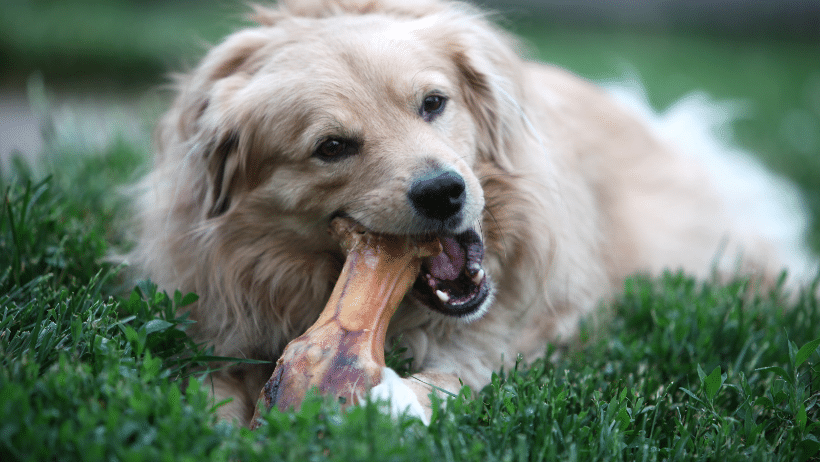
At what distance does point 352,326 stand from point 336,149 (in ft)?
2.08

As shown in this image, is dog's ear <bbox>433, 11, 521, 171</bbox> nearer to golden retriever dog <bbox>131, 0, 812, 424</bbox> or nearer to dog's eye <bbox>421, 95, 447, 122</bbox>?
golden retriever dog <bbox>131, 0, 812, 424</bbox>

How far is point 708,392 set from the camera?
1.80 meters

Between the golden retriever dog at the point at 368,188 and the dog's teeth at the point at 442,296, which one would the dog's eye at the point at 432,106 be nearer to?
the golden retriever dog at the point at 368,188

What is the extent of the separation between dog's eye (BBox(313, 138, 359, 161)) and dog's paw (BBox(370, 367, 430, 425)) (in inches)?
29.0

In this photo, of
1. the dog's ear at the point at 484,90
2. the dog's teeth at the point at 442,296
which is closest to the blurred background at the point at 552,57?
the dog's ear at the point at 484,90

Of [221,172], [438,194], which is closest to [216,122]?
[221,172]

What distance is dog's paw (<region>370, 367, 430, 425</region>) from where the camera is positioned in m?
1.62

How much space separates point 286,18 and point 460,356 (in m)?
1.50

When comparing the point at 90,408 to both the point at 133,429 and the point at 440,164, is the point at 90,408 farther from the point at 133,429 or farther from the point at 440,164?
the point at 440,164

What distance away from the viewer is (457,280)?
2.13m

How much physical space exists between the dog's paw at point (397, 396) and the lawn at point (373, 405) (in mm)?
76

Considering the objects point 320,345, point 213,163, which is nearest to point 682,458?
point 320,345

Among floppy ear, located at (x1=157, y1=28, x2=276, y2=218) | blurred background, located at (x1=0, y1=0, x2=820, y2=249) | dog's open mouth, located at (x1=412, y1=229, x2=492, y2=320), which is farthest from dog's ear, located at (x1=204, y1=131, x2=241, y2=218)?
dog's open mouth, located at (x1=412, y1=229, x2=492, y2=320)

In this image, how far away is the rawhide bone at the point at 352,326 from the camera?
1.60 m
